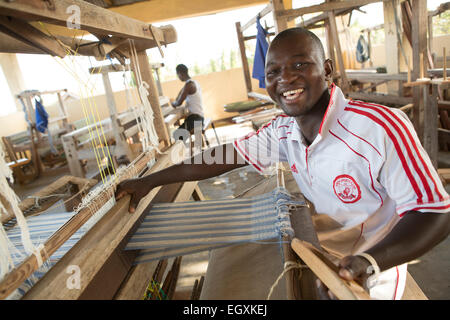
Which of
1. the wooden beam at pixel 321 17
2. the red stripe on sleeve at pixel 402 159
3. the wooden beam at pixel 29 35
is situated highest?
the wooden beam at pixel 321 17

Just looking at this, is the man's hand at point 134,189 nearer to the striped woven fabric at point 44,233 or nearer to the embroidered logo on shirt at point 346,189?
the striped woven fabric at point 44,233

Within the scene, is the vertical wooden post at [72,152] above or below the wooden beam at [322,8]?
below

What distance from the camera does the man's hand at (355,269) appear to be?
0.82m

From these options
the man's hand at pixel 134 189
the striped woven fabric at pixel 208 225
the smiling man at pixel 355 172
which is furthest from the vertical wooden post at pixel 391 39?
the man's hand at pixel 134 189

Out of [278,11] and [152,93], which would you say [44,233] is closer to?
[152,93]

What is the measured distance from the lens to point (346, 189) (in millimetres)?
1222

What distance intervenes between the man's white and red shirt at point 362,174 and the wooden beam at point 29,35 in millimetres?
1138

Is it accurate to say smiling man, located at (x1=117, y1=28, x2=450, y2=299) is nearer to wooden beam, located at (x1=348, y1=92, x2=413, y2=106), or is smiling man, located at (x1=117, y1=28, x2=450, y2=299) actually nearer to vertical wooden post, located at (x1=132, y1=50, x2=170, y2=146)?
vertical wooden post, located at (x1=132, y1=50, x2=170, y2=146)

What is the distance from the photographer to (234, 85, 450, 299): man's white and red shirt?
39.6 inches

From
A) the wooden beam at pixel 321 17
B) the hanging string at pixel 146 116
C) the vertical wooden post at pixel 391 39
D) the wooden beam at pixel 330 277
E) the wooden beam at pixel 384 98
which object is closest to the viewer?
the wooden beam at pixel 330 277

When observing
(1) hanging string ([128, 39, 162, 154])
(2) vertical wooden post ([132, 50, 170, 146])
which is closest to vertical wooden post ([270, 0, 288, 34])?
(2) vertical wooden post ([132, 50, 170, 146])
